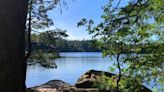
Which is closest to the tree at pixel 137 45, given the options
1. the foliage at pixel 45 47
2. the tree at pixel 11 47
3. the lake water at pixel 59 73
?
the lake water at pixel 59 73

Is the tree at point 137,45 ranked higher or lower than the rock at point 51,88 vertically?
higher

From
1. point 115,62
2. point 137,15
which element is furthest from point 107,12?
point 115,62

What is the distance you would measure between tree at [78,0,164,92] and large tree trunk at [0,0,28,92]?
18.5ft

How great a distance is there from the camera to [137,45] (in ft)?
31.9

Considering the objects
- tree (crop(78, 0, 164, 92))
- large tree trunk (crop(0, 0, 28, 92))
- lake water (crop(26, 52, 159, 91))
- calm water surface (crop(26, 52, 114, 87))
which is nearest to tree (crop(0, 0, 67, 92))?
large tree trunk (crop(0, 0, 28, 92))

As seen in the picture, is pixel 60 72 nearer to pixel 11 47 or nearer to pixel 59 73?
pixel 59 73

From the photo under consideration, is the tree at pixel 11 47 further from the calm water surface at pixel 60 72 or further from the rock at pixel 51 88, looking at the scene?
the rock at pixel 51 88

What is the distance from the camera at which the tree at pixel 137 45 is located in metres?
8.94

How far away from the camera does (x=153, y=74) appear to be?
9.63 metres

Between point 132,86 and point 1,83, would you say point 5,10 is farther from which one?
point 132,86

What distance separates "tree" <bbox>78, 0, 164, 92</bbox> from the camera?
29.3 feet

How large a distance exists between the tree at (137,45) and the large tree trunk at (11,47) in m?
5.65

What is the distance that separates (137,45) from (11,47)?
714 cm

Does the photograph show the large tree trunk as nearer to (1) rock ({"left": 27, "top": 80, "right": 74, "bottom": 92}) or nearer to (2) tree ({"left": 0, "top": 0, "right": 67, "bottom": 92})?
(2) tree ({"left": 0, "top": 0, "right": 67, "bottom": 92})
